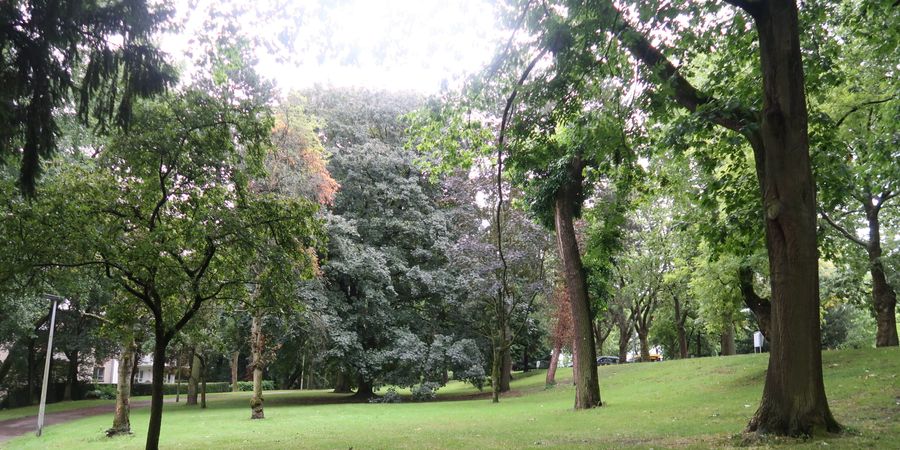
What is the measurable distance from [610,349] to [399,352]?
→ 54.9m

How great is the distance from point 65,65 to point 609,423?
11.7 metres

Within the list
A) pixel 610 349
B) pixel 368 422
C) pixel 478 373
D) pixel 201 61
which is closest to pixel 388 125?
pixel 478 373

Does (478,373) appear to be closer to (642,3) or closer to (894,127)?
(894,127)

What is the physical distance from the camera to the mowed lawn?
30.8ft

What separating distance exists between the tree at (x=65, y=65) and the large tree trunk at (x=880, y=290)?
21.4 meters

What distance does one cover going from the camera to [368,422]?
17844 millimetres

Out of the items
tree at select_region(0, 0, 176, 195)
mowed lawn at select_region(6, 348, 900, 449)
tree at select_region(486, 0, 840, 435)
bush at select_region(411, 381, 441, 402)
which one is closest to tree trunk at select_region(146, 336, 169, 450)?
mowed lawn at select_region(6, 348, 900, 449)

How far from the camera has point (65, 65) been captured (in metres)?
6.41

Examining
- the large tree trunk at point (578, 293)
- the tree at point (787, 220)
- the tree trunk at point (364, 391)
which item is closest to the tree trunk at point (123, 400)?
the large tree trunk at point (578, 293)

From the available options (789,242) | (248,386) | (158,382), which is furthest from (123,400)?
(248,386)

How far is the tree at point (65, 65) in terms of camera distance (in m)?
5.89

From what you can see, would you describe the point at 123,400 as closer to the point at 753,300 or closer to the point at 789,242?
the point at 789,242

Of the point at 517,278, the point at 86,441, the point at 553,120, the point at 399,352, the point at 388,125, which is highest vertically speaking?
the point at 388,125

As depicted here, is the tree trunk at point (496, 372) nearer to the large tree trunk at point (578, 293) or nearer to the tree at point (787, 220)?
the large tree trunk at point (578, 293)
